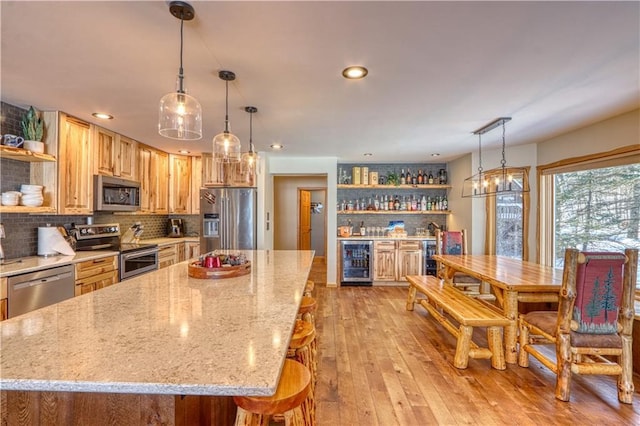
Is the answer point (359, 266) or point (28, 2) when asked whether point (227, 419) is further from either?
point (359, 266)

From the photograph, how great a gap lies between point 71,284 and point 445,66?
3.54 metres

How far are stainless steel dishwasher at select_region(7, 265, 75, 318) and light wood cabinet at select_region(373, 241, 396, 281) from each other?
425cm

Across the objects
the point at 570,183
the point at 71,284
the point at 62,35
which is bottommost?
the point at 71,284

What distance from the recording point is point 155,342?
3.35 feet

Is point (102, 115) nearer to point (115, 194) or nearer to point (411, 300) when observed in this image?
point (115, 194)

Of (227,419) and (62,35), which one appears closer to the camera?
(227,419)

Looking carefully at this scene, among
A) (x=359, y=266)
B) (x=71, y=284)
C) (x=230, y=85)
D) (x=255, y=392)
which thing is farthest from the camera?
(x=359, y=266)

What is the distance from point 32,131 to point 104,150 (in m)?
0.78

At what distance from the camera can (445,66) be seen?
80.5 inches

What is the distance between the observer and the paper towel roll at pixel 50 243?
3.06m

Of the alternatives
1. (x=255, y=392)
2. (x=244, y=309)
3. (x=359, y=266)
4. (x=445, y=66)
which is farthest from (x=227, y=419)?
(x=359, y=266)

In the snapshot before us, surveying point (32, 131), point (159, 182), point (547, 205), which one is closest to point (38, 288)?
point (32, 131)

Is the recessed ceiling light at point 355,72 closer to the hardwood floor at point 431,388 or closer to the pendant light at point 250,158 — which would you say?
the pendant light at point 250,158

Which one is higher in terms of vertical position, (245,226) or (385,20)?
(385,20)
